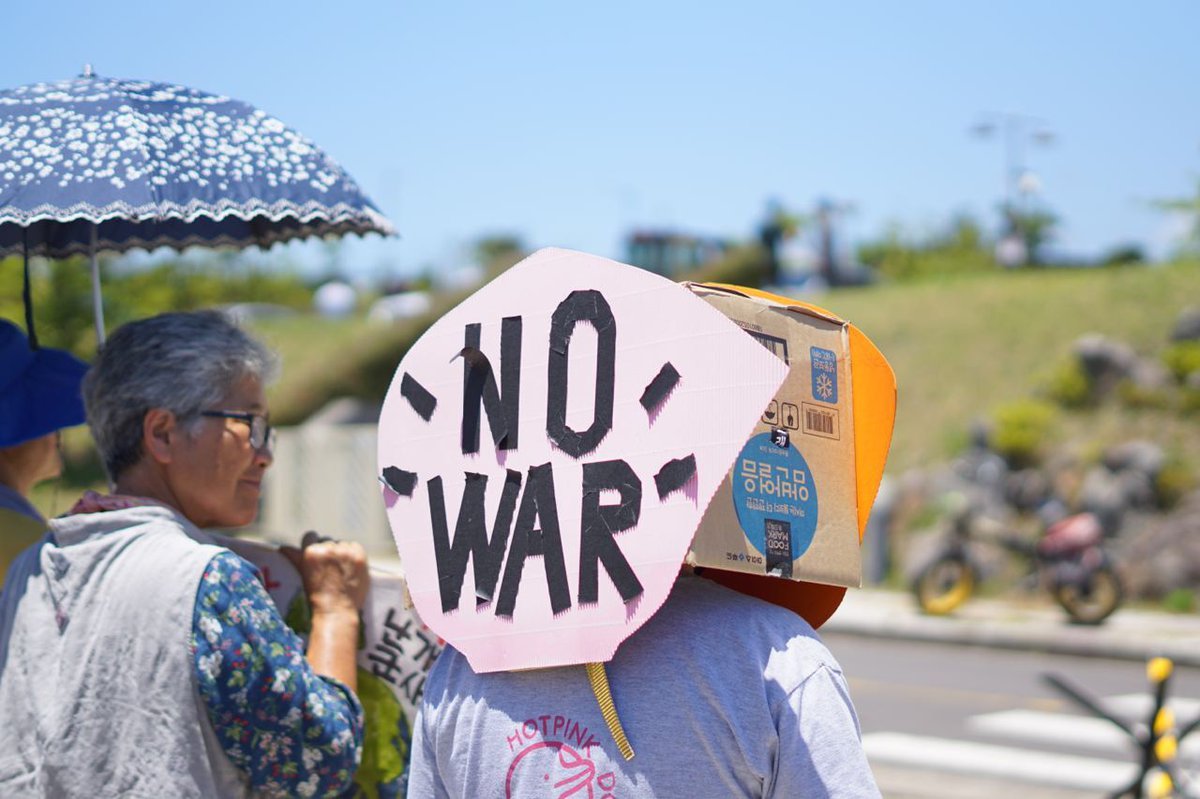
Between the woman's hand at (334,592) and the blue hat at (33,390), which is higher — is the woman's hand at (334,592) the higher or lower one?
the lower one

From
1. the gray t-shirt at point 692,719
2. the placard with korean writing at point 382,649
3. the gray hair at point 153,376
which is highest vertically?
the gray hair at point 153,376

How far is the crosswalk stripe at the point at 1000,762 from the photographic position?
7895 mm

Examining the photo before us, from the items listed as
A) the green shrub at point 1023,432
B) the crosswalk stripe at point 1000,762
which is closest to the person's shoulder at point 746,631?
the crosswalk stripe at point 1000,762

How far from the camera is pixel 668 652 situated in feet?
5.68

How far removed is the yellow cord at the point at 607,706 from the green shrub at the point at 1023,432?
16.6 meters

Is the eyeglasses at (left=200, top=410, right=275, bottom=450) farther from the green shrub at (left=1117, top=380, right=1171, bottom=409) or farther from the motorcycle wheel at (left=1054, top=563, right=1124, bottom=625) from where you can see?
the green shrub at (left=1117, top=380, right=1171, bottom=409)

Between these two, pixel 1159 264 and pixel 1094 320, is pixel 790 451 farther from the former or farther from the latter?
pixel 1159 264

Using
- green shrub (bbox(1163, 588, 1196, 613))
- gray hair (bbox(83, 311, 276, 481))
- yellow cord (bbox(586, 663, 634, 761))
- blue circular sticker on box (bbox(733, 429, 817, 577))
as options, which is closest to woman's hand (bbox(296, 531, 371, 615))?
gray hair (bbox(83, 311, 276, 481))

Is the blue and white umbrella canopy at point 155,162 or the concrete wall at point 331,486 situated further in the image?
the concrete wall at point 331,486

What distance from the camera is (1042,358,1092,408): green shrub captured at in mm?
18297

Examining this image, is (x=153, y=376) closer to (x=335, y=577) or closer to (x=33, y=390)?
(x=335, y=577)

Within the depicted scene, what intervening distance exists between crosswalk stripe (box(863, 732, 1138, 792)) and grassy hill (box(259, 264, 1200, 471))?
29.1 ft

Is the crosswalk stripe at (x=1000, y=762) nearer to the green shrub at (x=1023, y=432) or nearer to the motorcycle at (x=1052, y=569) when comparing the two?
the motorcycle at (x=1052, y=569)

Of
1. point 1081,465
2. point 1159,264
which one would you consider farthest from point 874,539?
point 1159,264
